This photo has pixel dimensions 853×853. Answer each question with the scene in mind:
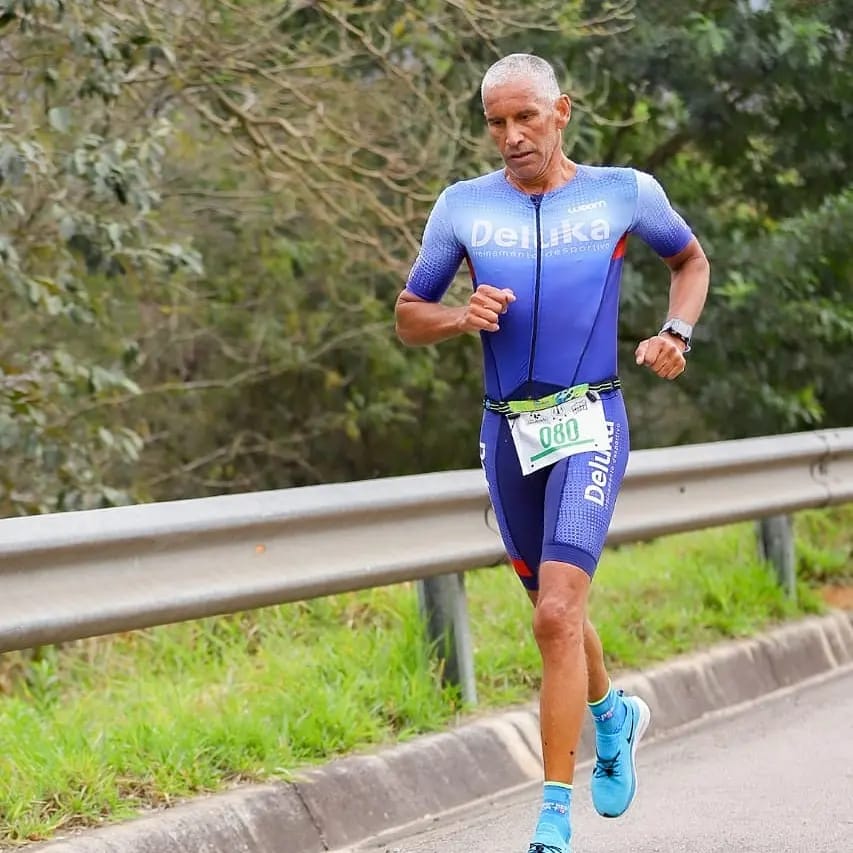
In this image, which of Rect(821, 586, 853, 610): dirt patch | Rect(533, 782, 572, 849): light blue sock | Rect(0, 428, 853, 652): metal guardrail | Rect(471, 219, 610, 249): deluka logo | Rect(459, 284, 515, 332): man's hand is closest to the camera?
Rect(533, 782, 572, 849): light blue sock

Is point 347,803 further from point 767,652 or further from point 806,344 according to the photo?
point 806,344

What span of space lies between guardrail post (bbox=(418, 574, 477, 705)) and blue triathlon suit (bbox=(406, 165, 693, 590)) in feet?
3.68

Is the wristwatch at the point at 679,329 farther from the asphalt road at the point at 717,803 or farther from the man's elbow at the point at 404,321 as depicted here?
the asphalt road at the point at 717,803

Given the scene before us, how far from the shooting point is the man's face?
4.66m

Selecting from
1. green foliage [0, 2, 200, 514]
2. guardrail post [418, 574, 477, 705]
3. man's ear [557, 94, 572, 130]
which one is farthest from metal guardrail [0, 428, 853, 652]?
green foliage [0, 2, 200, 514]

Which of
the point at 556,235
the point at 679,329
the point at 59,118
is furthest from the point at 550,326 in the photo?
the point at 59,118

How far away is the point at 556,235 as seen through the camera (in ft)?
15.5

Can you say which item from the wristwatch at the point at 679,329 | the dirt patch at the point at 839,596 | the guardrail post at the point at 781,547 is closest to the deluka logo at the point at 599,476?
the wristwatch at the point at 679,329

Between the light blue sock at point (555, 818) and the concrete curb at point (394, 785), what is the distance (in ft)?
2.58

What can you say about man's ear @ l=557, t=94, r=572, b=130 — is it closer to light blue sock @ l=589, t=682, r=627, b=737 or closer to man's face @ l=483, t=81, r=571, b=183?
man's face @ l=483, t=81, r=571, b=183

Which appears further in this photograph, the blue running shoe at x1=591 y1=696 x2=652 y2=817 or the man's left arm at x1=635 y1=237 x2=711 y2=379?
the blue running shoe at x1=591 y1=696 x2=652 y2=817

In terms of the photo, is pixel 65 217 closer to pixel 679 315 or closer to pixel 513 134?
pixel 513 134

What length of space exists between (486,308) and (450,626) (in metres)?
1.78

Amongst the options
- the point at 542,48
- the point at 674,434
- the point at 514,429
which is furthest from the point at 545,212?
the point at 674,434
